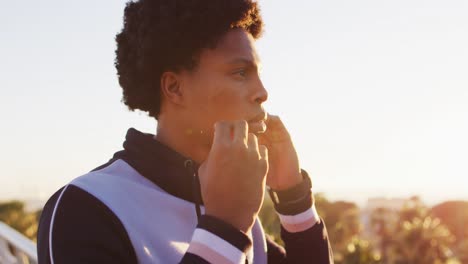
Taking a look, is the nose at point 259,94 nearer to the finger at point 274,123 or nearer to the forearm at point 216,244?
the finger at point 274,123

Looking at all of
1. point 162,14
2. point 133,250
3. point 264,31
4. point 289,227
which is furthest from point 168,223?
point 264,31

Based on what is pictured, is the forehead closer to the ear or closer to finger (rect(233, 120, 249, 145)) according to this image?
the ear

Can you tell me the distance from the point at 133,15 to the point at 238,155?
1.05m

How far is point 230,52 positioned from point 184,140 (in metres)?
0.37

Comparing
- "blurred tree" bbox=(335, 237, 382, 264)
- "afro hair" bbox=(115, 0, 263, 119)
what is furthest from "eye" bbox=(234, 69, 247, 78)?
"blurred tree" bbox=(335, 237, 382, 264)

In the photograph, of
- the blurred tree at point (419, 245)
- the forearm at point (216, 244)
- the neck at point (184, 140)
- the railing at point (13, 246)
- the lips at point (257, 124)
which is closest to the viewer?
the forearm at point (216, 244)

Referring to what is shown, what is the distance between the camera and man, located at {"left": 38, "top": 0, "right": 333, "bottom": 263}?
5.57 feet

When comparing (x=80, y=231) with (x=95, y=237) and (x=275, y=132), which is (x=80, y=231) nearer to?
(x=95, y=237)

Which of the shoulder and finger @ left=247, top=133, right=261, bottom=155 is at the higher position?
finger @ left=247, top=133, right=261, bottom=155

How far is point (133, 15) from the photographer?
2.49 metres

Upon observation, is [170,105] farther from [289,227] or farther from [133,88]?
[289,227]

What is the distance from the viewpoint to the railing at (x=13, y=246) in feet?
14.0

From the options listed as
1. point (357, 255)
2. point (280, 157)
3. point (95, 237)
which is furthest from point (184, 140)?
point (357, 255)

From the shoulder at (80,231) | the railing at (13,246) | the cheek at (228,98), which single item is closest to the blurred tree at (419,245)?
the railing at (13,246)
